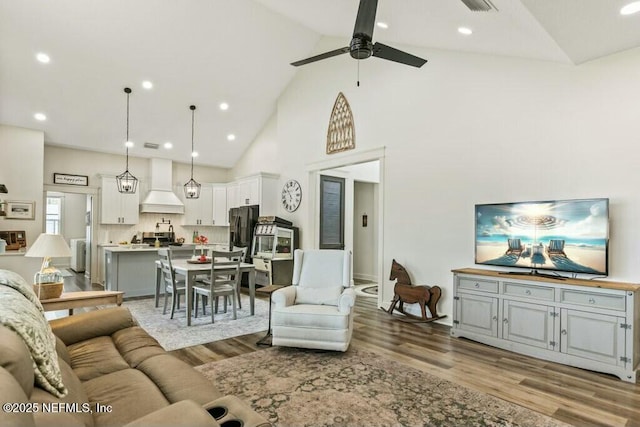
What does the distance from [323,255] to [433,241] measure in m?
1.68

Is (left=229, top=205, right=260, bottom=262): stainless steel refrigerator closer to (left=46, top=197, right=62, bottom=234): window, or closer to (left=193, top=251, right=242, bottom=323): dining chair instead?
(left=193, top=251, right=242, bottom=323): dining chair

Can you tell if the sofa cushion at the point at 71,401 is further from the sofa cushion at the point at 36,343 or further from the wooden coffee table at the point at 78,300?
the wooden coffee table at the point at 78,300

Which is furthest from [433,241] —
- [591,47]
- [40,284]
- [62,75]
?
[62,75]

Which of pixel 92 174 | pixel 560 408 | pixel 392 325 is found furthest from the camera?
pixel 92 174

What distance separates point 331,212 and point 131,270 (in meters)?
4.03

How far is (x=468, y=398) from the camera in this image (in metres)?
2.73

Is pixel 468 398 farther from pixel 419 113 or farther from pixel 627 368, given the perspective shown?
pixel 419 113

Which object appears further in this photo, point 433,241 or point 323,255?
point 433,241

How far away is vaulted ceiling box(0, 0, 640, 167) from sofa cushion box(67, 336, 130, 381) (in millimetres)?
3786

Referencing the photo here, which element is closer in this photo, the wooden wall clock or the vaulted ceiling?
the vaulted ceiling

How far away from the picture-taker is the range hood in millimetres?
8578

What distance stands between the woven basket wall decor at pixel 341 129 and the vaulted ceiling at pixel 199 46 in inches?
33.7

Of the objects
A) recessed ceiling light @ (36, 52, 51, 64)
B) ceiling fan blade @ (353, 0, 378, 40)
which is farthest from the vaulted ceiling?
ceiling fan blade @ (353, 0, 378, 40)

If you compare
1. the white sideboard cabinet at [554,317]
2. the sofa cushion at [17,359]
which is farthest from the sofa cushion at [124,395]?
the white sideboard cabinet at [554,317]
